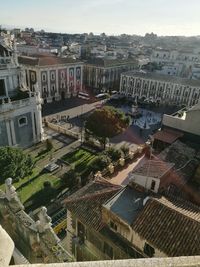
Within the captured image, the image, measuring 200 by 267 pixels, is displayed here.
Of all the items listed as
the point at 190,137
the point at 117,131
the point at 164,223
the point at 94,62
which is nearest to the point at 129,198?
the point at 164,223

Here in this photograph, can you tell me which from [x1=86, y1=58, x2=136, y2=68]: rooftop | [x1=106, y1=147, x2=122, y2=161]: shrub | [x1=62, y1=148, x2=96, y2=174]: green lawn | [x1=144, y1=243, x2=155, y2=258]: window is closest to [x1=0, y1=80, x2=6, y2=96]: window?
[x1=62, y1=148, x2=96, y2=174]: green lawn

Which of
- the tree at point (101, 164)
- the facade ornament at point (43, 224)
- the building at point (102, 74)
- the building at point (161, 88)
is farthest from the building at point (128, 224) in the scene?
the building at point (102, 74)

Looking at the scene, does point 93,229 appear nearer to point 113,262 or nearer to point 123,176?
point 123,176

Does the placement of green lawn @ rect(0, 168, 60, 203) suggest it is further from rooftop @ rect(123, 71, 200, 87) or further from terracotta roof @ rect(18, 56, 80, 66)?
rooftop @ rect(123, 71, 200, 87)

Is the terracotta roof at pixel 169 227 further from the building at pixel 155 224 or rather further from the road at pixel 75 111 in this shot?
the road at pixel 75 111

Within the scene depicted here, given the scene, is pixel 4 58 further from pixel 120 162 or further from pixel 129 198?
pixel 129 198
